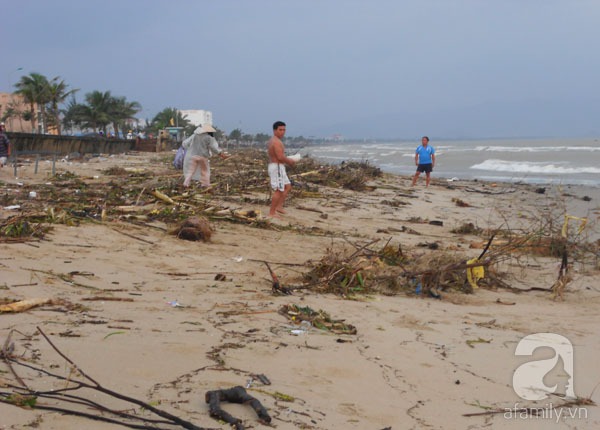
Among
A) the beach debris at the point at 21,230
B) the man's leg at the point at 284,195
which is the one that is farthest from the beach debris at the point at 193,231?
the man's leg at the point at 284,195

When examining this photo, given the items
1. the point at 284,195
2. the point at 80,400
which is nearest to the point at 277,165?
the point at 284,195

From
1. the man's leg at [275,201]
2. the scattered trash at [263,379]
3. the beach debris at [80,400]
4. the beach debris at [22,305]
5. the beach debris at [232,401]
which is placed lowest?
the scattered trash at [263,379]

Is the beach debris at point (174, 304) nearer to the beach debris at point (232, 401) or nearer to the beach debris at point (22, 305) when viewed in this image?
the beach debris at point (22, 305)

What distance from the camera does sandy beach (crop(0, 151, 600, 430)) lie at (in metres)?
2.66

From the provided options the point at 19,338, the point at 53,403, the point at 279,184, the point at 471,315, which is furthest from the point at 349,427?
the point at 279,184

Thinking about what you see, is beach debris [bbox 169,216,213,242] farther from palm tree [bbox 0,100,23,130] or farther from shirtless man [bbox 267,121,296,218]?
palm tree [bbox 0,100,23,130]

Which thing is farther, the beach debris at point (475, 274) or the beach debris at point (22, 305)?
the beach debris at point (475, 274)

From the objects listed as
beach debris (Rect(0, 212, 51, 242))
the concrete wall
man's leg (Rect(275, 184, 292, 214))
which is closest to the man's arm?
man's leg (Rect(275, 184, 292, 214))

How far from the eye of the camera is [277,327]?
377cm

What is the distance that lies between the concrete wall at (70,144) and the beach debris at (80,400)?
1736 cm

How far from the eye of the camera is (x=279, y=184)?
8836 mm

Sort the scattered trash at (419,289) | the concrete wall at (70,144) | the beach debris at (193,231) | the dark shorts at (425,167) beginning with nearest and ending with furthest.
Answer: the scattered trash at (419,289) < the beach debris at (193,231) < the dark shorts at (425,167) < the concrete wall at (70,144)

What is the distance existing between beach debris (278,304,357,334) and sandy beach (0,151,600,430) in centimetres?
2

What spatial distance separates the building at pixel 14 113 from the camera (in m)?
53.7
